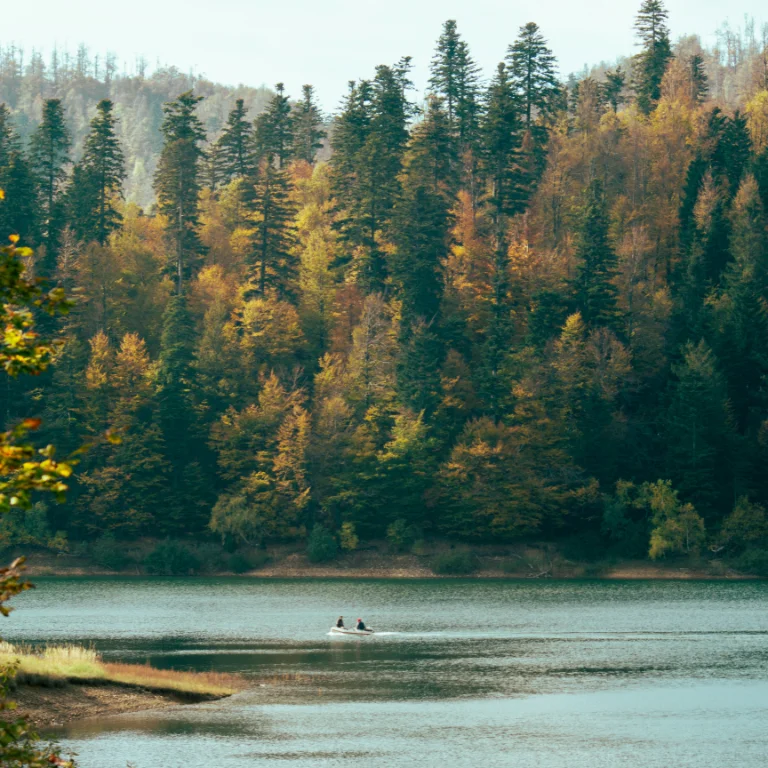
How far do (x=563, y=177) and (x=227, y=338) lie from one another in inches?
1675

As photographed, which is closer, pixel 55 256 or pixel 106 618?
pixel 106 618

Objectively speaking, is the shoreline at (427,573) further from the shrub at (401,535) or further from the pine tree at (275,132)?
the pine tree at (275,132)

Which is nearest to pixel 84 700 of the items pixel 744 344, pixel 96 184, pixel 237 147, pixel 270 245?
pixel 744 344

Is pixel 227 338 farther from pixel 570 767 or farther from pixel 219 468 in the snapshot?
pixel 570 767

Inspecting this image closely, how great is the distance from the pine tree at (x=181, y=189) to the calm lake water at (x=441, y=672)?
49114mm

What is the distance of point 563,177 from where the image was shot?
5428 inches

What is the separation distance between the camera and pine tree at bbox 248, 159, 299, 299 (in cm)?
12475

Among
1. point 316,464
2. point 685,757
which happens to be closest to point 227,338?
point 316,464

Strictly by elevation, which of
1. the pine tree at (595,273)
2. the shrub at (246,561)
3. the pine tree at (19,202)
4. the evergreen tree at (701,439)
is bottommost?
the shrub at (246,561)

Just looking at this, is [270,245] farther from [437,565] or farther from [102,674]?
[102,674]

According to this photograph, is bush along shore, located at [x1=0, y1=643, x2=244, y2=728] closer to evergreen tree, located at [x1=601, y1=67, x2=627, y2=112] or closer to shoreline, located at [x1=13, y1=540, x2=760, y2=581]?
shoreline, located at [x1=13, y1=540, x2=760, y2=581]

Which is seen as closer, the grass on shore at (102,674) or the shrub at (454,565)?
the grass on shore at (102,674)

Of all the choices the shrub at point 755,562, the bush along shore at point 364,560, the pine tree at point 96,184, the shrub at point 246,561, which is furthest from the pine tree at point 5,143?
the shrub at point 755,562

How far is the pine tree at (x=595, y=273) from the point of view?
113000mm
